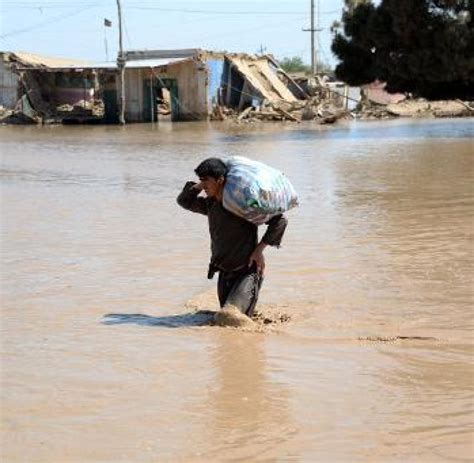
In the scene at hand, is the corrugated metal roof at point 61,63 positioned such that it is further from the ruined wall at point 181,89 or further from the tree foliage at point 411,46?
the tree foliage at point 411,46

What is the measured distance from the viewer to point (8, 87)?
48.7 meters

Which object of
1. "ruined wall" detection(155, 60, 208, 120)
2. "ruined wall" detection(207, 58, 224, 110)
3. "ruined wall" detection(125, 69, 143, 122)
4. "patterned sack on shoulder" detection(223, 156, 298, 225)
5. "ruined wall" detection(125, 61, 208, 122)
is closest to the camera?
"patterned sack on shoulder" detection(223, 156, 298, 225)

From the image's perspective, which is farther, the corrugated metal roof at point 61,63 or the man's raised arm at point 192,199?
the corrugated metal roof at point 61,63

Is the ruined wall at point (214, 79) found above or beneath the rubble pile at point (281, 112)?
above

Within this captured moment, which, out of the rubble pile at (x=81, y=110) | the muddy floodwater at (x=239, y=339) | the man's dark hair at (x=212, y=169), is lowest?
the rubble pile at (x=81, y=110)

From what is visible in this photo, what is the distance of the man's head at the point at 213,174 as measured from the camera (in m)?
4.90

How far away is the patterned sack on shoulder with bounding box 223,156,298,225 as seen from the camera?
482cm

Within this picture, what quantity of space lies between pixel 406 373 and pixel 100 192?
9.97 m

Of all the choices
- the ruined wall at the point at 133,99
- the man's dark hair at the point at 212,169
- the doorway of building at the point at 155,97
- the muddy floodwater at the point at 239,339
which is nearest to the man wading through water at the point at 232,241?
the man's dark hair at the point at 212,169

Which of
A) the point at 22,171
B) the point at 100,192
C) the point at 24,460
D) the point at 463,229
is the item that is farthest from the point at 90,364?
the point at 22,171

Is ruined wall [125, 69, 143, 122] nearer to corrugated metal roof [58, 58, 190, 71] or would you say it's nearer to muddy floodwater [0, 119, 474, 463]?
corrugated metal roof [58, 58, 190, 71]

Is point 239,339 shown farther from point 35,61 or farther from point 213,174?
point 35,61

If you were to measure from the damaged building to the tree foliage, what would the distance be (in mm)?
14499

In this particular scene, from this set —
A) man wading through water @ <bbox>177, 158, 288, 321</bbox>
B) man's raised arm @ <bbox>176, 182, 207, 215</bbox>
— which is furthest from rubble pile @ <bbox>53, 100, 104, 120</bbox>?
man wading through water @ <bbox>177, 158, 288, 321</bbox>
